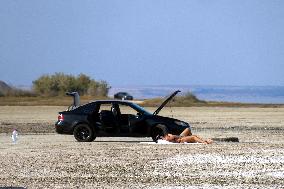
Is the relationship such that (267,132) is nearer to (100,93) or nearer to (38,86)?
(100,93)

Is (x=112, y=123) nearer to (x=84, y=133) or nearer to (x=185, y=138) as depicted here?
(x=84, y=133)

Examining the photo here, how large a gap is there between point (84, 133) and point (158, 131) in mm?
2327

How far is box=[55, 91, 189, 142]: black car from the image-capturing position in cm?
3016

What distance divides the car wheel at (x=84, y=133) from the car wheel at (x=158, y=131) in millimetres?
1868

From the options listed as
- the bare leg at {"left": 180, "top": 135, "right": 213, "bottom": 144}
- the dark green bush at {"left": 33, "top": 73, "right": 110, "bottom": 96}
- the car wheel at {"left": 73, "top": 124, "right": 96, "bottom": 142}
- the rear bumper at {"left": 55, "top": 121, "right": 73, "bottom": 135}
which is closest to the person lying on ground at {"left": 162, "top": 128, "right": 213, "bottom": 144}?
the bare leg at {"left": 180, "top": 135, "right": 213, "bottom": 144}

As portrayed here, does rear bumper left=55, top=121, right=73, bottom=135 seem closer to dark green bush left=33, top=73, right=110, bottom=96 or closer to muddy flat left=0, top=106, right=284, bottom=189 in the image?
muddy flat left=0, top=106, right=284, bottom=189

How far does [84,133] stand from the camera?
30750 millimetres

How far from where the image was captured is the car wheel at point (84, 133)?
30.6 metres

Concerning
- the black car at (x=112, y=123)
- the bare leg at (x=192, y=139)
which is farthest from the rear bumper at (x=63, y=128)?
the bare leg at (x=192, y=139)

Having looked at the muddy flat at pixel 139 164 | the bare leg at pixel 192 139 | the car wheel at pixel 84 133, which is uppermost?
the car wheel at pixel 84 133

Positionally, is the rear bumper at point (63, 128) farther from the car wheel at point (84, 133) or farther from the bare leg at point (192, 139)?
the bare leg at point (192, 139)

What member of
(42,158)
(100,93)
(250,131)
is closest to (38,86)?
(100,93)

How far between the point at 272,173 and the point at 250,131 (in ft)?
65.6

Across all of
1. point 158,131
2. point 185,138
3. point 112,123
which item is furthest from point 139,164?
point 112,123
